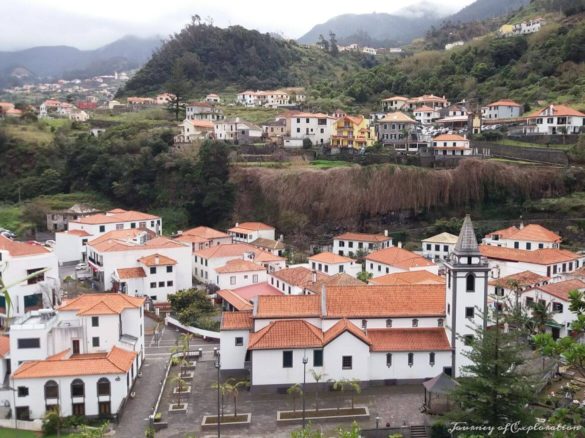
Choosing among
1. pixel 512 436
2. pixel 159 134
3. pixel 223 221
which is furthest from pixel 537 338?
pixel 159 134

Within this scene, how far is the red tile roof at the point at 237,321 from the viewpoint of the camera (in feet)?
83.6

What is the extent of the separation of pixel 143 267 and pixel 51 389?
45.4ft

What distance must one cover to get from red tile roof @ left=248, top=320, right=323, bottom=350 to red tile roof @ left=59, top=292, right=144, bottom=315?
5.87 meters

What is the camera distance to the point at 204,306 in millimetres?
32688

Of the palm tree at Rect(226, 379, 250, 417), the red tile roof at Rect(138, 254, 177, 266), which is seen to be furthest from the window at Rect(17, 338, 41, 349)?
the red tile roof at Rect(138, 254, 177, 266)

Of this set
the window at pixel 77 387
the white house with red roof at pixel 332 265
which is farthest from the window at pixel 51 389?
the white house with red roof at pixel 332 265

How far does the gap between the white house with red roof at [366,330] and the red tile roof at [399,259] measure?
9.98 meters

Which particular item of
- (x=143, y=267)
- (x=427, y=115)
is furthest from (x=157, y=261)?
(x=427, y=115)

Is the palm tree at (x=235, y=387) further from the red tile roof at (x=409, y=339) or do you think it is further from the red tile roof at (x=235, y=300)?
the red tile roof at (x=235, y=300)

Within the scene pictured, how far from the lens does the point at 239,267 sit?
36.9m

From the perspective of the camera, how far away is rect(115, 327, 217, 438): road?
21.9m

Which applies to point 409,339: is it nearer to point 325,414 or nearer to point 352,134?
point 325,414

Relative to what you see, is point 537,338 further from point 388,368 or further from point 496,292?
point 496,292

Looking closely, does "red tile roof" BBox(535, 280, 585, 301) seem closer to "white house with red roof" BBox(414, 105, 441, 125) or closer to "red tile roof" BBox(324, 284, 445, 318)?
"red tile roof" BBox(324, 284, 445, 318)
